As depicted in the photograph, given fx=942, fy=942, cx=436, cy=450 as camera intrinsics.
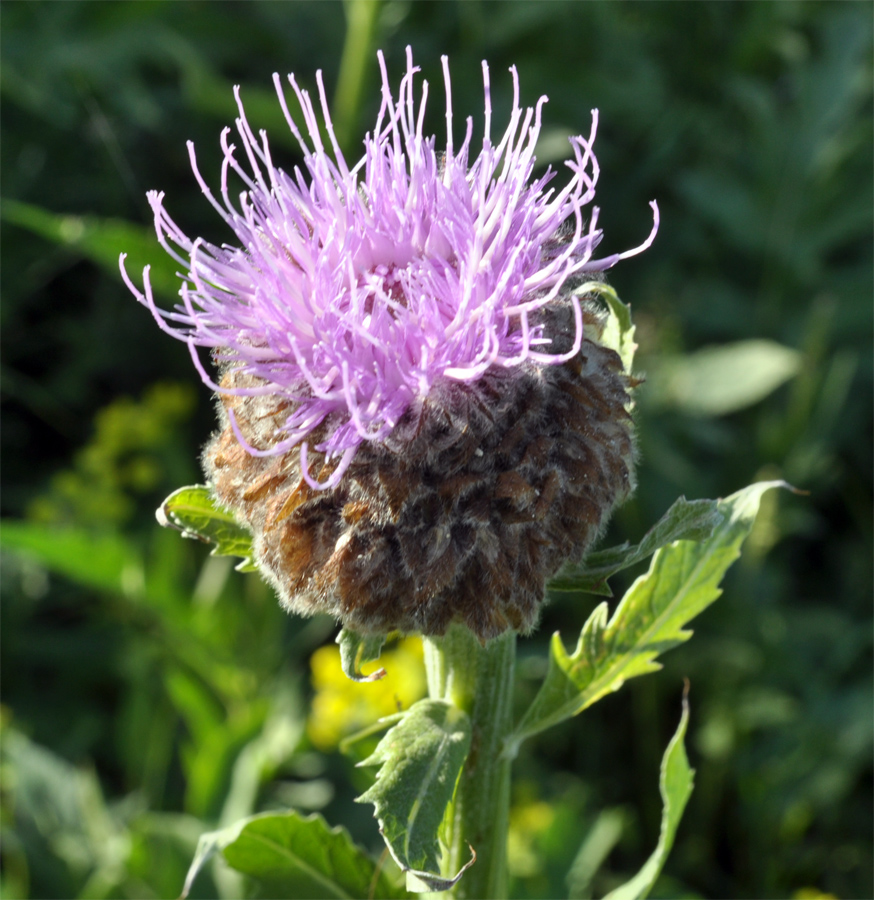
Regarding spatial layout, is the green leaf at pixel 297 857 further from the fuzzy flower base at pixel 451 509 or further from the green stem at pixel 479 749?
the fuzzy flower base at pixel 451 509

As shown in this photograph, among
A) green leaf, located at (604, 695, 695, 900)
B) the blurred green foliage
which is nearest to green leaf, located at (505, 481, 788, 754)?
green leaf, located at (604, 695, 695, 900)

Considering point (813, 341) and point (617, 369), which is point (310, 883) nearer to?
point (617, 369)

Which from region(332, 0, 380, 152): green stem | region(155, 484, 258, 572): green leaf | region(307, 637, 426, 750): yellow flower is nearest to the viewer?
region(155, 484, 258, 572): green leaf

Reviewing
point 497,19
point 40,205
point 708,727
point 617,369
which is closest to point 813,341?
point 708,727

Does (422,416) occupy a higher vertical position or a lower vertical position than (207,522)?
higher

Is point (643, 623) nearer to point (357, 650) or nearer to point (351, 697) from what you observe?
point (357, 650)

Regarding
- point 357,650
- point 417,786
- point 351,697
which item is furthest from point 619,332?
point 351,697

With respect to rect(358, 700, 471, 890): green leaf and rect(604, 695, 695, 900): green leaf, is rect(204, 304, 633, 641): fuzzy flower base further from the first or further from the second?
rect(604, 695, 695, 900): green leaf
